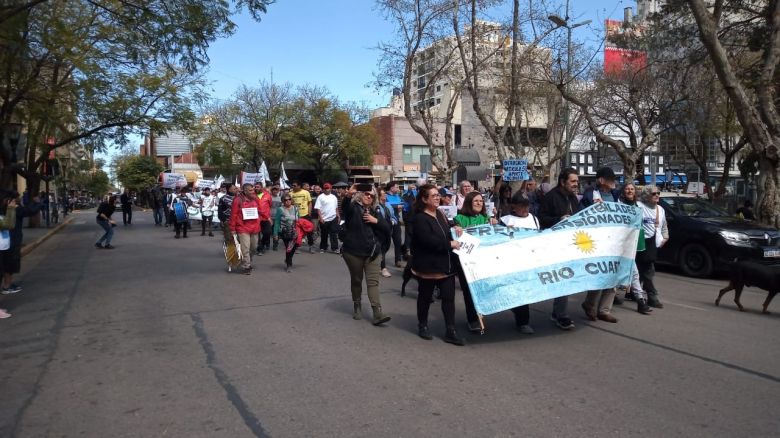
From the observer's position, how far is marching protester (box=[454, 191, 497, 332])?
6.84 m

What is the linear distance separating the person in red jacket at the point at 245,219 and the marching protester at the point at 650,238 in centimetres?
695

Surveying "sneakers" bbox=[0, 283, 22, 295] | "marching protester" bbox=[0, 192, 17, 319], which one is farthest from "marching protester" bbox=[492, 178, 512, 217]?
"sneakers" bbox=[0, 283, 22, 295]

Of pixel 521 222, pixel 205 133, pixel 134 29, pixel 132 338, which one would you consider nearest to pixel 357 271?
pixel 521 222

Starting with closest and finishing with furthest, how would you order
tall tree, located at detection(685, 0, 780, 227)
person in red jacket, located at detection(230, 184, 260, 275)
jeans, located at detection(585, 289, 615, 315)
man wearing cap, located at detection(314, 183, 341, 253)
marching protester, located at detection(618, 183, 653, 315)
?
jeans, located at detection(585, 289, 615, 315) → marching protester, located at detection(618, 183, 653, 315) → person in red jacket, located at detection(230, 184, 260, 275) → tall tree, located at detection(685, 0, 780, 227) → man wearing cap, located at detection(314, 183, 341, 253)

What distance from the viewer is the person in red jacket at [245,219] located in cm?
1135

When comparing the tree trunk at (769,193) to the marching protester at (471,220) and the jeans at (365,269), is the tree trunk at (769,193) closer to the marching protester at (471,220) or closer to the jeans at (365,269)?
the marching protester at (471,220)

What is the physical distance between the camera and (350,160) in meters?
49.5

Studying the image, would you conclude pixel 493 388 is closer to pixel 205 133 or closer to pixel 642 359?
pixel 642 359

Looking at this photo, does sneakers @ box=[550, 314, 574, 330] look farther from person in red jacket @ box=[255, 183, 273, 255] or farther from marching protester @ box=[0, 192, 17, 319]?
marching protester @ box=[0, 192, 17, 319]

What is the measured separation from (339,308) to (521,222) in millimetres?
2899

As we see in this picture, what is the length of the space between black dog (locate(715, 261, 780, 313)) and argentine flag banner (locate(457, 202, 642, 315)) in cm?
211

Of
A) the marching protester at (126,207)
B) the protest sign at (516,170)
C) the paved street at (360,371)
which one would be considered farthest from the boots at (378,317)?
the marching protester at (126,207)

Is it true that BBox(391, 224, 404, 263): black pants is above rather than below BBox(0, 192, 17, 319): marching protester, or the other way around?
below

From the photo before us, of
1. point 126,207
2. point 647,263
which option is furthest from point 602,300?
point 126,207
